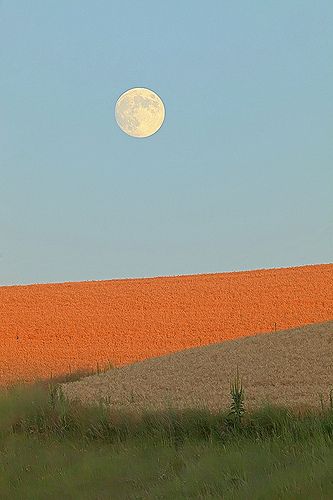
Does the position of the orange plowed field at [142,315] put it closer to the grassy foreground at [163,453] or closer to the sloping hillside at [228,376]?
the sloping hillside at [228,376]

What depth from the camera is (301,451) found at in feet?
32.2

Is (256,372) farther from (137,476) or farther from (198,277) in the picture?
(198,277)

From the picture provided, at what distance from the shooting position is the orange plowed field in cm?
2691

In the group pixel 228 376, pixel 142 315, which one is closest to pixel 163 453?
pixel 228 376

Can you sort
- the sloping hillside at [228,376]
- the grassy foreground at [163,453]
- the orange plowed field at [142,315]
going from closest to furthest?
the grassy foreground at [163,453], the sloping hillside at [228,376], the orange plowed field at [142,315]

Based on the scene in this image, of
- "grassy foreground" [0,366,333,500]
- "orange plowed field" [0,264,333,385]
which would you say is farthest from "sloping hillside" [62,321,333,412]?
"orange plowed field" [0,264,333,385]

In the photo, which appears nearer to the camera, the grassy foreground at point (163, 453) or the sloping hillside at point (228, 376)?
the grassy foreground at point (163, 453)

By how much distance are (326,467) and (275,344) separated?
11458 mm

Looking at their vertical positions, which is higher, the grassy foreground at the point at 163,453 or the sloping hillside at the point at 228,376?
the sloping hillside at the point at 228,376

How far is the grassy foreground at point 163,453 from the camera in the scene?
8.77m

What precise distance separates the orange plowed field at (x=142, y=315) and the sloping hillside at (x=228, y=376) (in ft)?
17.8

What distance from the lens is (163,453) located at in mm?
10742

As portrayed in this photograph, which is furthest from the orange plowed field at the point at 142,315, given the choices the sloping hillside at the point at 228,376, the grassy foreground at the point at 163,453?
the grassy foreground at the point at 163,453

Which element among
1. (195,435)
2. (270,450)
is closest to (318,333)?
(195,435)
